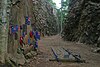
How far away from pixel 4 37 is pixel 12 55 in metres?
1.40

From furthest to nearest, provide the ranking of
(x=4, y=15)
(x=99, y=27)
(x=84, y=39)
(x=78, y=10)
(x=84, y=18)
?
(x=78, y=10) < (x=84, y=18) < (x=84, y=39) < (x=99, y=27) < (x=4, y=15)

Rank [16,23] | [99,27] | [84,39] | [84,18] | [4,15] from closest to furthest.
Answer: [4,15]
[16,23]
[99,27]
[84,39]
[84,18]

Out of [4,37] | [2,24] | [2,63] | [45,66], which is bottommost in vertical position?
[45,66]

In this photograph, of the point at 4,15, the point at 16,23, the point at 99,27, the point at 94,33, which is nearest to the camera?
the point at 4,15

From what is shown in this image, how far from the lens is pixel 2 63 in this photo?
6.85 meters

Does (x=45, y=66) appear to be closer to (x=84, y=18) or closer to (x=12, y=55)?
(x=12, y=55)

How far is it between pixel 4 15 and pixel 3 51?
3.94 ft

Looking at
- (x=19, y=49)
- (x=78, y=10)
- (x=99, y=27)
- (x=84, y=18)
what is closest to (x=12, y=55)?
(x=19, y=49)

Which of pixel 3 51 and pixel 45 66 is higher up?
pixel 3 51

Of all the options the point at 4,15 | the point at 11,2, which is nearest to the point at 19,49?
the point at 11,2

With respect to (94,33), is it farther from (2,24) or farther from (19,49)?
(2,24)

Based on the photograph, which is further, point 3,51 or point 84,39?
point 84,39

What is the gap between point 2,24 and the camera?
6754mm

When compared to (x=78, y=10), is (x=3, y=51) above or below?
below
